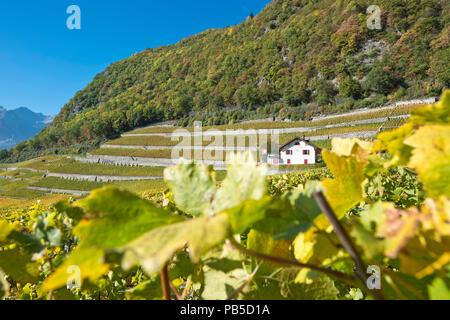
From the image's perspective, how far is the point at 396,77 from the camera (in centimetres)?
2722

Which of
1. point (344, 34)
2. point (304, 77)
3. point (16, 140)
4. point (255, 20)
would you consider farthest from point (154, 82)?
point (16, 140)

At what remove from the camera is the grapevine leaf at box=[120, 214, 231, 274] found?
15 cm

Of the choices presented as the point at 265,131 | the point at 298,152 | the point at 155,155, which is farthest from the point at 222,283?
the point at 265,131

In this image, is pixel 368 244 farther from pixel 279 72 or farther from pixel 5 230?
pixel 279 72

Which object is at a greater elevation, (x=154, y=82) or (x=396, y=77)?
(x=154, y=82)

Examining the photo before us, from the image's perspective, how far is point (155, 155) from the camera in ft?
75.7

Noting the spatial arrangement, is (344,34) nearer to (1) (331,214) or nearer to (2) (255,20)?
(2) (255,20)

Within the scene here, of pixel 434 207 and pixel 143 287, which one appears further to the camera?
pixel 143 287

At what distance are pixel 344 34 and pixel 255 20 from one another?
70.2 feet

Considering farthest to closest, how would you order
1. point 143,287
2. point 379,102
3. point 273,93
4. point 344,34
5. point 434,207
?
point 273,93, point 344,34, point 379,102, point 143,287, point 434,207

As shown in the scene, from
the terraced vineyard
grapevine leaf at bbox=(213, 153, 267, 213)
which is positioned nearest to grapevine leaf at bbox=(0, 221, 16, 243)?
grapevine leaf at bbox=(213, 153, 267, 213)

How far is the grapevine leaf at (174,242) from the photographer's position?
0.15 meters

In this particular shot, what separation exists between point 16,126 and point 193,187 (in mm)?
161875

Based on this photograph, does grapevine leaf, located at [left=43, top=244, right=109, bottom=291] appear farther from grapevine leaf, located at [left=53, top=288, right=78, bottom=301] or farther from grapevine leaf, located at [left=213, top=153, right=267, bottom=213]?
grapevine leaf, located at [left=53, top=288, right=78, bottom=301]
